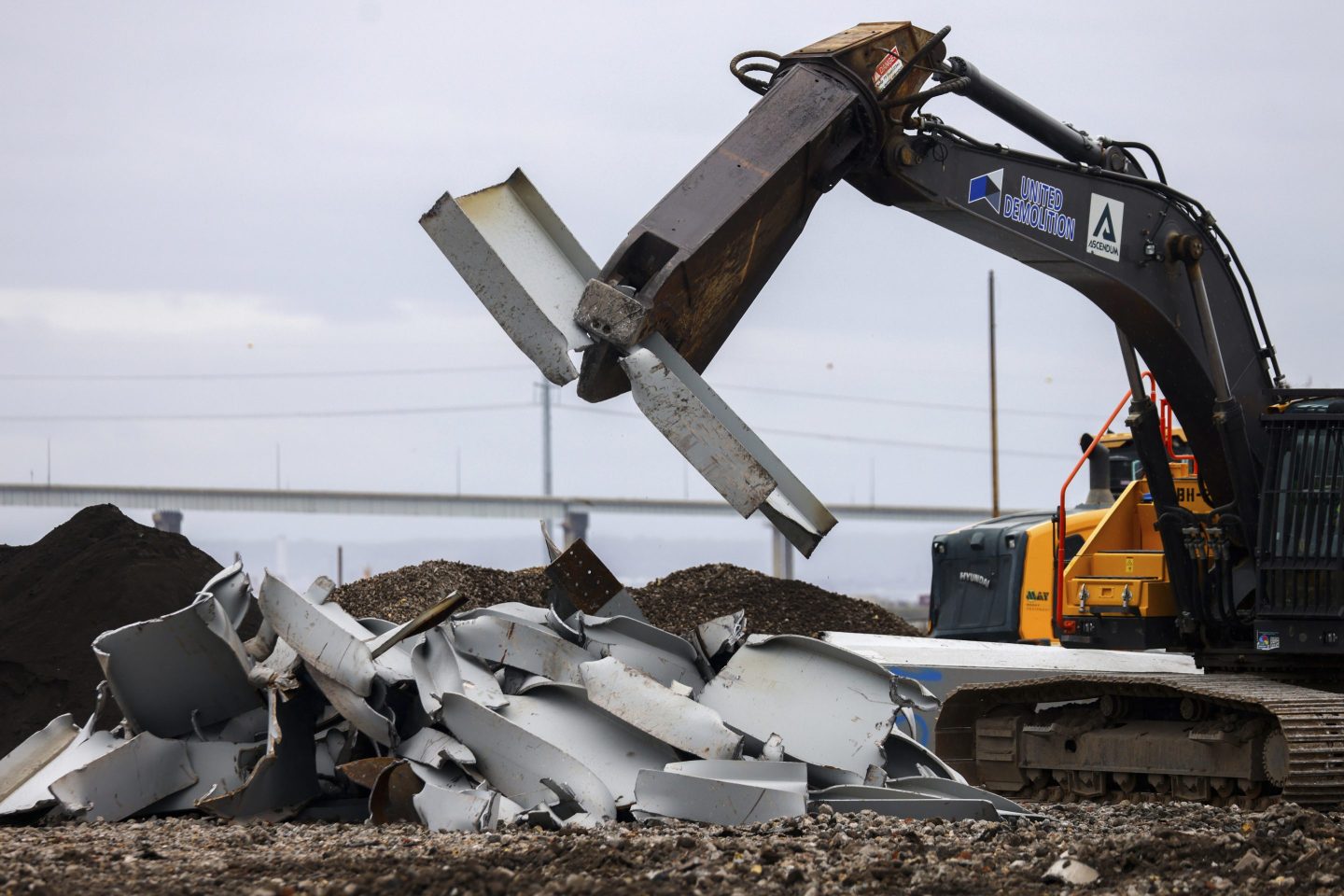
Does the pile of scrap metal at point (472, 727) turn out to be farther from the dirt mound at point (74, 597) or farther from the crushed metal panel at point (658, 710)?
the dirt mound at point (74, 597)

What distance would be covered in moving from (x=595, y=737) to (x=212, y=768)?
6.02 ft

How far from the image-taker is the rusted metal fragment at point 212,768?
7.23 metres

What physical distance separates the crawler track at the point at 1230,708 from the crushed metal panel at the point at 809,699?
6.19ft

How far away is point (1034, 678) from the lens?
9336 mm

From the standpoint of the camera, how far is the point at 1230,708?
8.29 m

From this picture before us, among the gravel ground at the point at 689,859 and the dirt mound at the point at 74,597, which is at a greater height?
the dirt mound at the point at 74,597

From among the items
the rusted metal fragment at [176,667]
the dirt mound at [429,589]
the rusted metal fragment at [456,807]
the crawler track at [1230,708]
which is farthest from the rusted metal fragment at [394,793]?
the dirt mound at [429,589]

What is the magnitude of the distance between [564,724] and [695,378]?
1.70m

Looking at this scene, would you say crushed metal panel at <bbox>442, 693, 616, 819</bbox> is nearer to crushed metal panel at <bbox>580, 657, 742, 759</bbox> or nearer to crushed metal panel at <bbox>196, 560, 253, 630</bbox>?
crushed metal panel at <bbox>580, 657, 742, 759</bbox>

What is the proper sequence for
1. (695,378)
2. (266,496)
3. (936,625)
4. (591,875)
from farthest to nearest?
1. (266,496)
2. (936,625)
3. (695,378)
4. (591,875)

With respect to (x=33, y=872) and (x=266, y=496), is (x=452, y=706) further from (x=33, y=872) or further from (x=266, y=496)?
(x=266, y=496)

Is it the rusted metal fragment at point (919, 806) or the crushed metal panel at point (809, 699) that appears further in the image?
the crushed metal panel at point (809, 699)

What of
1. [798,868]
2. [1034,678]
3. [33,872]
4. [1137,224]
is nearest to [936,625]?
[1034,678]

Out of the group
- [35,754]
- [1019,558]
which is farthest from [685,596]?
[35,754]
